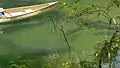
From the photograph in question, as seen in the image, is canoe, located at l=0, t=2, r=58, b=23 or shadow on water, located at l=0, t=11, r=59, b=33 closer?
shadow on water, located at l=0, t=11, r=59, b=33

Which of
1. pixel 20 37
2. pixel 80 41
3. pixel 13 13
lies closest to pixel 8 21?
pixel 13 13

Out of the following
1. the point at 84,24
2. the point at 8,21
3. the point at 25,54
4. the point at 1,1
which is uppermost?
the point at 1,1

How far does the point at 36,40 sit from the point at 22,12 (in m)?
2.51

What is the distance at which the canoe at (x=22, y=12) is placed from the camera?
12829 millimetres

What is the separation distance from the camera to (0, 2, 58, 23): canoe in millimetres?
12829

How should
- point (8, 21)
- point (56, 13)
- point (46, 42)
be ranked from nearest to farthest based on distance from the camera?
1. point (46, 42)
2. point (8, 21)
3. point (56, 13)

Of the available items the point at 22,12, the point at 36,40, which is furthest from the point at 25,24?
the point at 36,40

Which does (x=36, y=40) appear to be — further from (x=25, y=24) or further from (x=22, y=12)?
(x=22, y=12)

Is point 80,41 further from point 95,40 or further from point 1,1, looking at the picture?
point 1,1

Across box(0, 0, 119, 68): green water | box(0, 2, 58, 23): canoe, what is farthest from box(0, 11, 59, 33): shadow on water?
box(0, 2, 58, 23): canoe

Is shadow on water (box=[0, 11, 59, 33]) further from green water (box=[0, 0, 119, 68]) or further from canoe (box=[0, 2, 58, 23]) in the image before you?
canoe (box=[0, 2, 58, 23])

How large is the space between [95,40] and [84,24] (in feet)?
22.7

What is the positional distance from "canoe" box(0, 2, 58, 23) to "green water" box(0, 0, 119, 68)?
0.20 m

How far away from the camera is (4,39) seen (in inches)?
445
